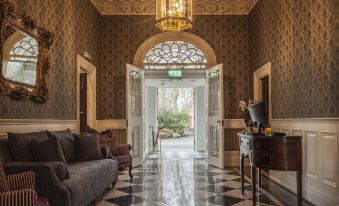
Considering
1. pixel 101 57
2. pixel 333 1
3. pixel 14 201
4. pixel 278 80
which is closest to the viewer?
pixel 14 201

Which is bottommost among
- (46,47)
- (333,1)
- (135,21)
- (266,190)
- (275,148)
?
(266,190)

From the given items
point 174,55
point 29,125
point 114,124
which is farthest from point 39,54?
point 174,55

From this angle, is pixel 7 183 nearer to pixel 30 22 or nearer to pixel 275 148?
pixel 30 22

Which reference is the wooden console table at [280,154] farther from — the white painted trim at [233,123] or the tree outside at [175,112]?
the tree outside at [175,112]

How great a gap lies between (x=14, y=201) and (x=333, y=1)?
3707 millimetres

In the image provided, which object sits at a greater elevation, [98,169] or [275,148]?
[275,148]

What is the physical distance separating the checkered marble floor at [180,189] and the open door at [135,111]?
0.64 m

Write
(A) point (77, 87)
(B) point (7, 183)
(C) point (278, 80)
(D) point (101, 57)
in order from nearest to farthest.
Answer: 1. (B) point (7, 183)
2. (C) point (278, 80)
3. (A) point (77, 87)
4. (D) point (101, 57)

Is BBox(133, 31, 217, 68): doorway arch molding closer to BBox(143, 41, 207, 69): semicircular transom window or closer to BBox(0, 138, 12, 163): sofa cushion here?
BBox(143, 41, 207, 69): semicircular transom window

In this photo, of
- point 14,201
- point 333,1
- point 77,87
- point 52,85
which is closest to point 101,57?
point 77,87

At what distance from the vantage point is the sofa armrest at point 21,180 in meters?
2.70

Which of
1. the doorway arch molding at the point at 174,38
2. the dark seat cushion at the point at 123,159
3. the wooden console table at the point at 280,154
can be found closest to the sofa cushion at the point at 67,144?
the dark seat cushion at the point at 123,159

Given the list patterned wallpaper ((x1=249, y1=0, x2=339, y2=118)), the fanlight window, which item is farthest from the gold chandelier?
the fanlight window

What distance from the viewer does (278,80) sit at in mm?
5859
